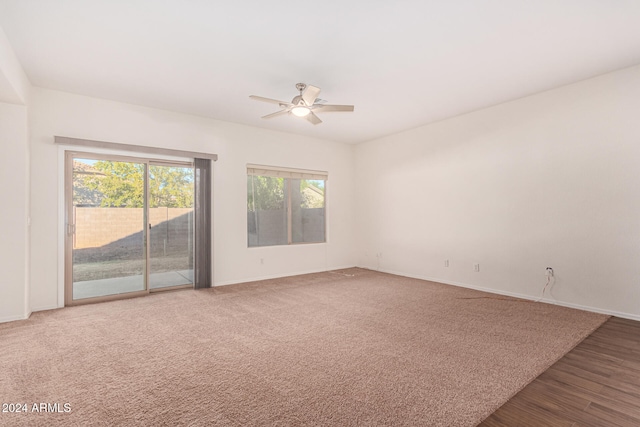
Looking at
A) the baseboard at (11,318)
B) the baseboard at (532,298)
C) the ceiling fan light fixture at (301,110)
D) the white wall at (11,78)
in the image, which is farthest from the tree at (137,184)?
the baseboard at (532,298)

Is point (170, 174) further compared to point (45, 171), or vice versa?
point (170, 174)

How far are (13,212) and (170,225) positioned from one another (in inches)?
71.6

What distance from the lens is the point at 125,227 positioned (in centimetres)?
456

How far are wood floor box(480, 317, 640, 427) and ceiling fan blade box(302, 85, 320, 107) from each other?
10.2 feet

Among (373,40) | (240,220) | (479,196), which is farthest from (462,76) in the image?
(240,220)

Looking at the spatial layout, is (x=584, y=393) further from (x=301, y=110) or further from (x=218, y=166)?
(x=218, y=166)

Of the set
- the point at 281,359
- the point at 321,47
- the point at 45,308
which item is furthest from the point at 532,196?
the point at 45,308

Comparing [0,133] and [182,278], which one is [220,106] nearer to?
[0,133]

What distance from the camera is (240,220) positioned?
18.2 ft

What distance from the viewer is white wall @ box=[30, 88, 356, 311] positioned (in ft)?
12.9

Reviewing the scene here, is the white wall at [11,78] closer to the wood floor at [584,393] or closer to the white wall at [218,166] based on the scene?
the white wall at [218,166]

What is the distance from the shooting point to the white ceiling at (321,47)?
2.49m

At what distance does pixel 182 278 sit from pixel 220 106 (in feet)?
9.21

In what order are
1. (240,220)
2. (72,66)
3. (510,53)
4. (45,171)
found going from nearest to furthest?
(510,53) < (72,66) < (45,171) < (240,220)
